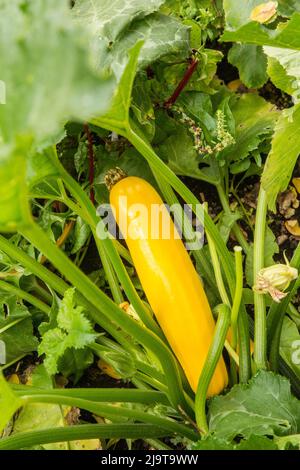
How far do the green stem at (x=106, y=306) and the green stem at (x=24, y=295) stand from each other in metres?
0.32

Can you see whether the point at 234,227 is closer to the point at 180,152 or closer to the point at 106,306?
the point at 180,152

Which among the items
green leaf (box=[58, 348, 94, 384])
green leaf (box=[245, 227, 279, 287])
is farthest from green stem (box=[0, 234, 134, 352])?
green leaf (box=[245, 227, 279, 287])

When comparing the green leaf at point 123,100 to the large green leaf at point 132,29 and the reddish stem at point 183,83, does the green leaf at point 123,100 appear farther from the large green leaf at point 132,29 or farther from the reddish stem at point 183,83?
the reddish stem at point 183,83

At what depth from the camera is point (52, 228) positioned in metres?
1.54

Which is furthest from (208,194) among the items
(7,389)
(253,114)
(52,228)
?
(7,389)

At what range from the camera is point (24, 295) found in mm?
1402

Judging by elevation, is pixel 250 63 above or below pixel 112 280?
above

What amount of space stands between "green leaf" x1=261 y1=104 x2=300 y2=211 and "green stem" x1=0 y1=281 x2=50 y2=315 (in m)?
0.51

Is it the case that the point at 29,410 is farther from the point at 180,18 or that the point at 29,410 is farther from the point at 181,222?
the point at 180,18

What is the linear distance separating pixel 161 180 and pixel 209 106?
0.26 meters

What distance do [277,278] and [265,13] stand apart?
49cm

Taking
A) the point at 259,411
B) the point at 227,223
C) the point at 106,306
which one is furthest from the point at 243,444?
the point at 227,223

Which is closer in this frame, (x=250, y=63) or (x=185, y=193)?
(x=185, y=193)

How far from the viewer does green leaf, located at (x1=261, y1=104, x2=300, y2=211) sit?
1.15 metres
